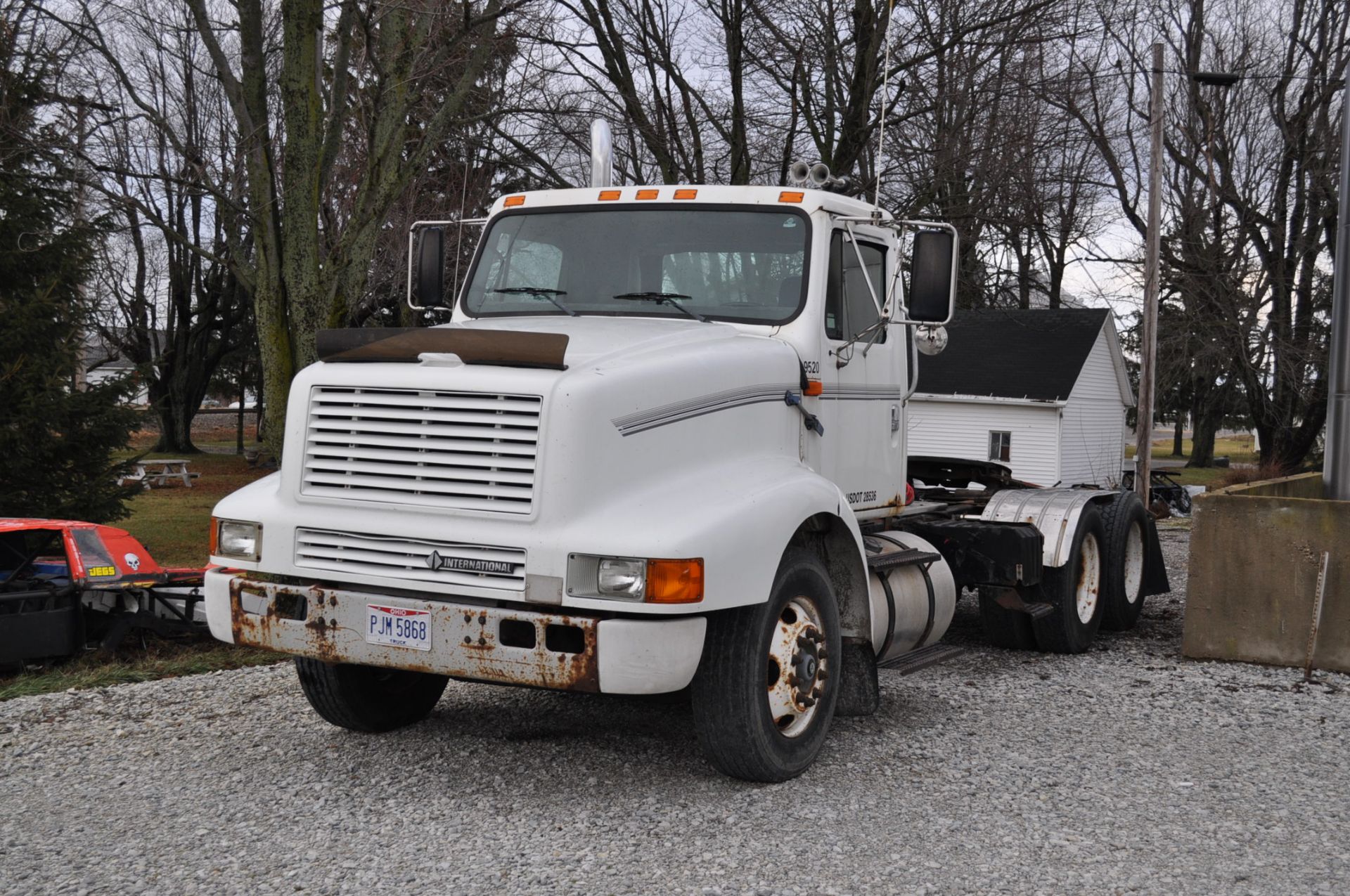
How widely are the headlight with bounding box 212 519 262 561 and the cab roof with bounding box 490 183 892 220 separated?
2.41 m

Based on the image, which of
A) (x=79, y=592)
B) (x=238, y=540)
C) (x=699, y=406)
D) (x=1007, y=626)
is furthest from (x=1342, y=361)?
(x=79, y=592)

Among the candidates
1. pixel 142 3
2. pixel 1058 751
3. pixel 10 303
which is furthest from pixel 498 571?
pixel 142 3

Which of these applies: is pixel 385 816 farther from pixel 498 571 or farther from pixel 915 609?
pixel 915 609

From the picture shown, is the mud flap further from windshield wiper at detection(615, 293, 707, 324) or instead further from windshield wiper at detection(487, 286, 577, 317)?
windshield wiper at detection(487, 286, 577, 317)

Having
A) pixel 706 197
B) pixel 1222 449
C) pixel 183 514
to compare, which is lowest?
pixel 1222 449

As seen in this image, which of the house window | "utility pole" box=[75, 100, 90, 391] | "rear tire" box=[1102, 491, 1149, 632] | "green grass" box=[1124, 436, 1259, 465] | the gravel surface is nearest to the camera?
the gravel surface

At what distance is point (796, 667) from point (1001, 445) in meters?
31.1

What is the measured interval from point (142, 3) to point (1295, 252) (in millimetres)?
28029

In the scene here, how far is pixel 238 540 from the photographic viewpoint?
211 inches

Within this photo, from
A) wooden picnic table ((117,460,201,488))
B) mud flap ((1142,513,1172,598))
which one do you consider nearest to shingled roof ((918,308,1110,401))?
wooden picnic table ((117,460,201,488))

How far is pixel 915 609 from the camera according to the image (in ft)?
22.4

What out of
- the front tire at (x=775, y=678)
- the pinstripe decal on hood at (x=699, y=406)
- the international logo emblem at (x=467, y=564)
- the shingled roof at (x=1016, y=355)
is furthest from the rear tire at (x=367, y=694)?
the shingled roof at (x=1016, y=355)

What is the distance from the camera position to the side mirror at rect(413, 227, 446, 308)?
23.1 feet

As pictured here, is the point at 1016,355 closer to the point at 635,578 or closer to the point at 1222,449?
the point at 635,578
